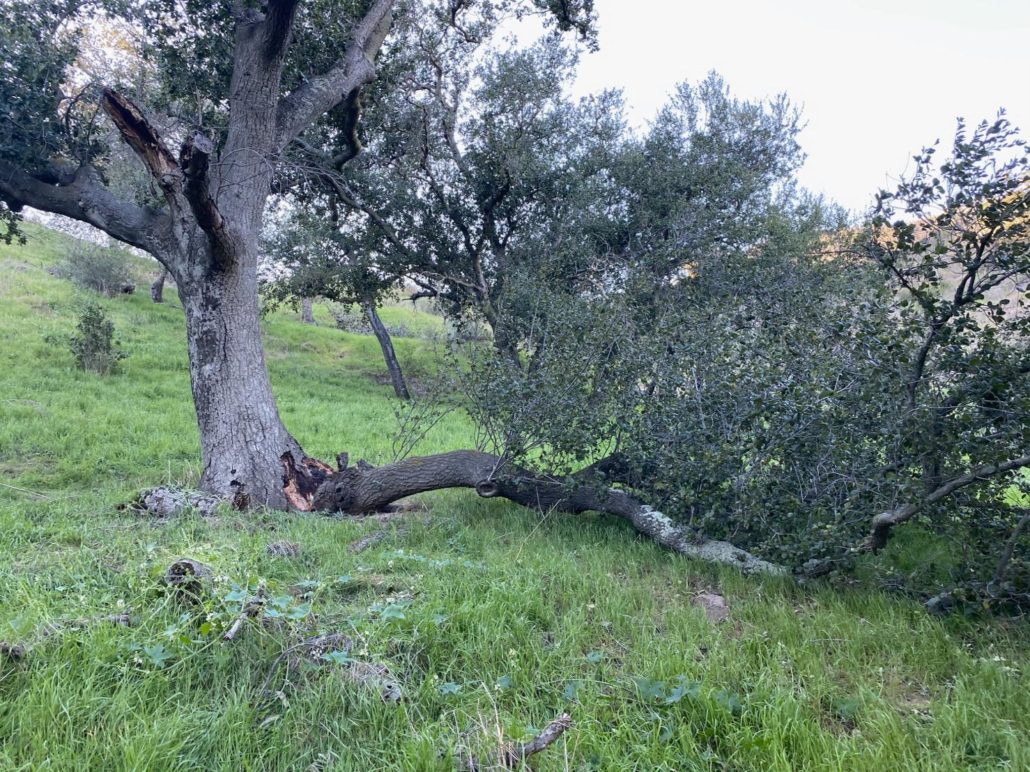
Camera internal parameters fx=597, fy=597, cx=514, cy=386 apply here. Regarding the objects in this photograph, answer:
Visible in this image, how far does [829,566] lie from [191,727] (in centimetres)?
367

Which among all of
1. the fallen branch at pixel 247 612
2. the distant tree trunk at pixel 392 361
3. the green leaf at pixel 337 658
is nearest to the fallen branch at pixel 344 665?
the green leaf at pixel 337 658

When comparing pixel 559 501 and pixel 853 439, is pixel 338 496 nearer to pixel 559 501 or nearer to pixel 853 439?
pixel 559 501

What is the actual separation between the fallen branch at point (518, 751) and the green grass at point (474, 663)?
3.3 inches

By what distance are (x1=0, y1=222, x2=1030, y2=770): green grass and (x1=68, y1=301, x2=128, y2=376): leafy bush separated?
9.17 metres

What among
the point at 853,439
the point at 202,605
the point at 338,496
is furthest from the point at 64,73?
the point at 853,439

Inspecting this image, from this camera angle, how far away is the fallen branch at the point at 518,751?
2240mm

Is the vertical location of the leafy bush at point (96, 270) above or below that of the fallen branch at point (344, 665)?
above

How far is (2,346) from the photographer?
1320 centimetres

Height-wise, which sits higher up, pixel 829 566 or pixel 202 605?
pixel 829 566

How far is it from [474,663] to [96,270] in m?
22.9

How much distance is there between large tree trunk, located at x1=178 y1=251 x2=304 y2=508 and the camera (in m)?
6.51

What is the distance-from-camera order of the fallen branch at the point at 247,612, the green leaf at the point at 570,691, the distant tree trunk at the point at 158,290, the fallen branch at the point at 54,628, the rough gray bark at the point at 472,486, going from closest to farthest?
the fallen branch at the point at 54,628 → the green leaf at the point at 570,691 → the fallen branch at the point at 247,612 → the rough gray bark at the point at 472,486 → the distant tree trunk at the point at 158,290

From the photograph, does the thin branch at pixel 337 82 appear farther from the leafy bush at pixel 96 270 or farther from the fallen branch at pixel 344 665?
the leafy bush at pixel 96 270

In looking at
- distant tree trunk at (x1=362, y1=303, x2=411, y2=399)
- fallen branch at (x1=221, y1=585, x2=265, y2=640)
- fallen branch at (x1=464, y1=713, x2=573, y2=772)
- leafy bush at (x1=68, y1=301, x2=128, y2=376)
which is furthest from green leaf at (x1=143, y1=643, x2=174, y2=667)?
distant tree trunk at (x1=362, y1=303, x2=411, y2=399)
